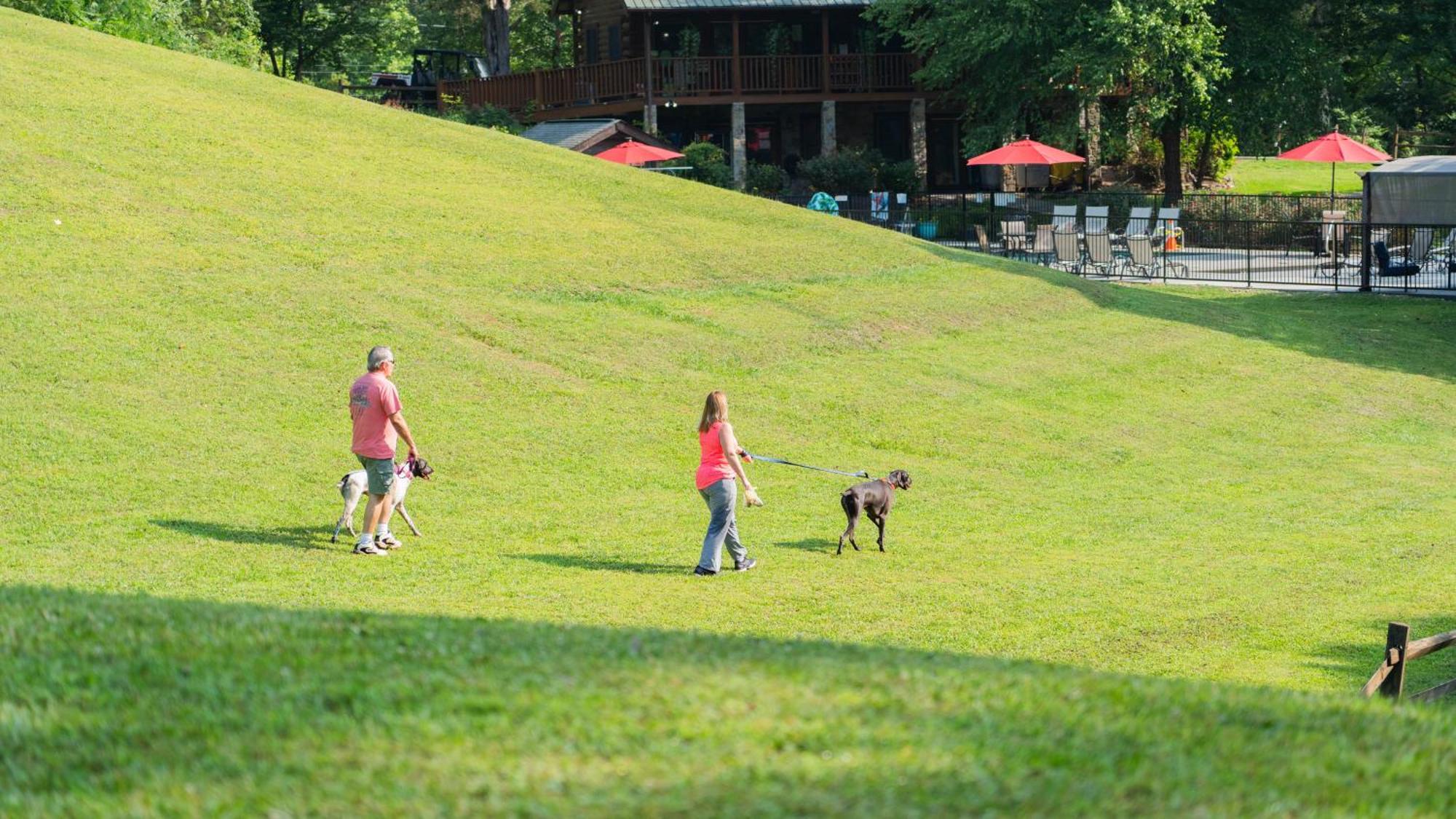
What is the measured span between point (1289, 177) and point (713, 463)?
61265 mm

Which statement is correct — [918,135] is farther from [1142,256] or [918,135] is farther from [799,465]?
[799,465]

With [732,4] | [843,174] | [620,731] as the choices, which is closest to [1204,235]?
[843,174]

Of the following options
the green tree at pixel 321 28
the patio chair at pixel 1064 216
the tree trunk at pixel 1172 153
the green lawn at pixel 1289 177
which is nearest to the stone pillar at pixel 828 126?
the patio chair at pixel 1064 216

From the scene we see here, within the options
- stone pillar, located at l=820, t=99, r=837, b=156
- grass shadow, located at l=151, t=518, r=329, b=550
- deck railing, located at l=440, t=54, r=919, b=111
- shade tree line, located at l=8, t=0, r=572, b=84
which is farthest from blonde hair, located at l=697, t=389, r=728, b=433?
stone pillar, located at l=820, t=99, r=837, b=156

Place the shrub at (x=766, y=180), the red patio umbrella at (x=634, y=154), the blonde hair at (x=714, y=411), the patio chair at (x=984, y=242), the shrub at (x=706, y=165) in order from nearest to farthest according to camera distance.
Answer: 1. the blonde hair at (x=714, y=411)
2. the patio chair at (x=984, y=242)
3. the red patio umbrella at (x=634, y=154)
4. the shrub at (x=706, y=165)
5. the shrub at (x=766, y=180)

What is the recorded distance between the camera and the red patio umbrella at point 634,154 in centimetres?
4056

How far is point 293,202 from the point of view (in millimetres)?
26828

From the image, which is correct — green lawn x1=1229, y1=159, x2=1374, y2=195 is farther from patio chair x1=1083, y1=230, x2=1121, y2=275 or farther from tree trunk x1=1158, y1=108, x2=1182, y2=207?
patio chair x1=1083, y1=230, x2=1121, y2=275

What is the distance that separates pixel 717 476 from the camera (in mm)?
13555

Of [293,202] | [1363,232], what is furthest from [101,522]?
[1363,232]

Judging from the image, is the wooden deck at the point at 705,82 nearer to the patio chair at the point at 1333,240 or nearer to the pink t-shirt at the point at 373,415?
the patio chair at the point at 1333,240

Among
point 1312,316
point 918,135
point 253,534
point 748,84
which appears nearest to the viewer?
point 253,534

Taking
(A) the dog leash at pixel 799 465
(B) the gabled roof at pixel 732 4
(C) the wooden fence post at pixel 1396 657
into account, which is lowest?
(C) the wooden fence post at pixel 1396 657

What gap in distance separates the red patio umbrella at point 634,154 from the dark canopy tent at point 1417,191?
18610mm
